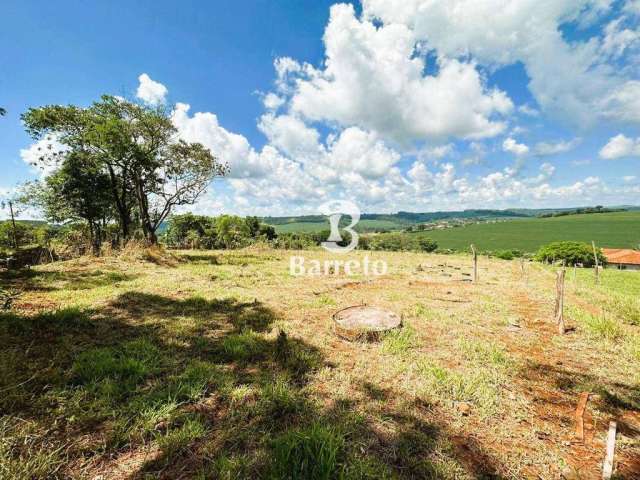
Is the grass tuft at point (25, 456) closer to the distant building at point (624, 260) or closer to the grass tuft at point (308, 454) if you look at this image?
the grass tuft at point (308, 454)

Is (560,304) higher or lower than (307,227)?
lower

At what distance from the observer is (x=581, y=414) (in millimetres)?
2967

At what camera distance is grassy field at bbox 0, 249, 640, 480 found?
215cm

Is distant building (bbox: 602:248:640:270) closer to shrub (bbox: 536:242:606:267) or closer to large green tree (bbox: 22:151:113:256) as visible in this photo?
shrub (bbox: 536:242:606:267)

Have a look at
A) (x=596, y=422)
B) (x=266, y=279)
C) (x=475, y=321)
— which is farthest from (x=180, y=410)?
(x=266, y=279)

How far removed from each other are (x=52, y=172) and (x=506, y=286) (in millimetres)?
26427

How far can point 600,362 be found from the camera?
14.1ft

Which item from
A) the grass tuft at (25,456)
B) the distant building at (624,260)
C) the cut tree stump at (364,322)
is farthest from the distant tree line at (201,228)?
the distant building at (624,260)

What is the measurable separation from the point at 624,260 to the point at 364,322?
6493 centimetres

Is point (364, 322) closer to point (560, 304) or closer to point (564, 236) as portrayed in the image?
point (560, 304)

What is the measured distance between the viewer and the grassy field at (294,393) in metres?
2.15

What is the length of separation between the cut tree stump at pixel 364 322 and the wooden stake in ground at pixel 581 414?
8.45ft

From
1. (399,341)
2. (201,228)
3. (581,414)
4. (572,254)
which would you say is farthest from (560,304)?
(572,254)

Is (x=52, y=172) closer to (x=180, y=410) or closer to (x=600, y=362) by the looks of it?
(x=180, y=410)
